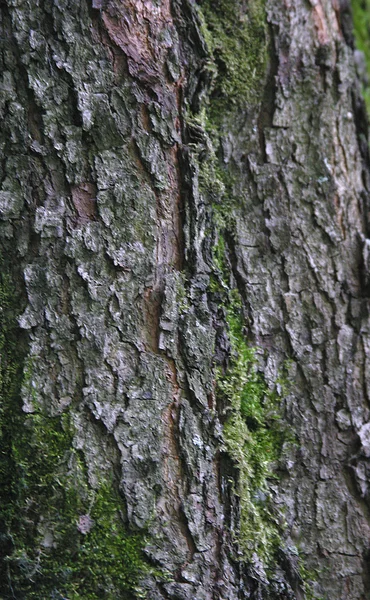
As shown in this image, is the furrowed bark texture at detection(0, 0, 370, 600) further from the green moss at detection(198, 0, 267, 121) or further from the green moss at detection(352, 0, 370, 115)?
the green moss at detection(352, 0, 370, 115)

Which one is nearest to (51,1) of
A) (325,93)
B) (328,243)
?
(325,93)

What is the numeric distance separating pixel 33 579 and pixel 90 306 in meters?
0.64

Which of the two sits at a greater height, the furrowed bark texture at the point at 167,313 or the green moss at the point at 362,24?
the green moss at the point at 362,24

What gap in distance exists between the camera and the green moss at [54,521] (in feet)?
4.38

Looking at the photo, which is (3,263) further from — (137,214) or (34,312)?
(137,214)

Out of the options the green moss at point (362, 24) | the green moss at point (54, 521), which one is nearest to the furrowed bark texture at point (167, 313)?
the green moss at point (54, 521)

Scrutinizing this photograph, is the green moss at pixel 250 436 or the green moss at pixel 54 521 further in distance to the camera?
the green moss at pixel 250 436

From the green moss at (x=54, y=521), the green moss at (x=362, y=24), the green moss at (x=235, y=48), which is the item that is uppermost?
the green moss at (x=362, y=24)

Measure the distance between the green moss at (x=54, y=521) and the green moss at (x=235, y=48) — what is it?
1.00 meters

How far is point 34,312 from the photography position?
1426 millimetres

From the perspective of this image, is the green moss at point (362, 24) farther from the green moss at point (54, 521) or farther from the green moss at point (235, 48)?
the green moss at point (54, 521)

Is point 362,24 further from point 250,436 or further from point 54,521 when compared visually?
point 54,521

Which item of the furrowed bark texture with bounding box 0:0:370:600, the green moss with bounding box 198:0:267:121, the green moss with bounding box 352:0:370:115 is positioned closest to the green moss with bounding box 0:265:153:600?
the furrowed bark texture with bounding box 0:0:370:600

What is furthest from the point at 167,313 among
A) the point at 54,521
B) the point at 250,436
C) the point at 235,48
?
the point at 235,48
